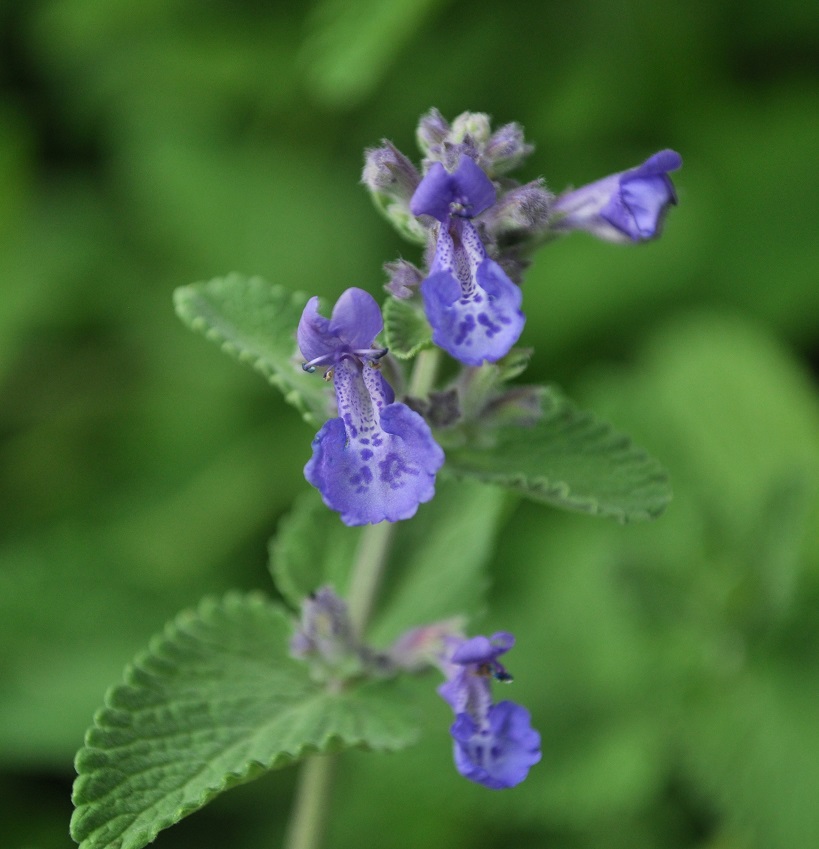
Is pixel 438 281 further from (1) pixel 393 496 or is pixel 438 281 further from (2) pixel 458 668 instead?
(2) pixel 458 668

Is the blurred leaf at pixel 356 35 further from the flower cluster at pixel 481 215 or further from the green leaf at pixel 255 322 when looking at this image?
the flower cluster at pixel 481 215

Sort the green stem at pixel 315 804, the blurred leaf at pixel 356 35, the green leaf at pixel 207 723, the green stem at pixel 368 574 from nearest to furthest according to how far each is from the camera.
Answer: the green leaf at pixel 207 723, the green stem at pixel 368 574, the green stem at pixel 315 804, the blurred leaf at pixel 356 35

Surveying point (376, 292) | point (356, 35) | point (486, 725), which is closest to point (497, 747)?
point (486, 725)

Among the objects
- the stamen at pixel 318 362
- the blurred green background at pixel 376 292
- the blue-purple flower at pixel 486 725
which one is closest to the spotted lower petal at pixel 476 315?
the stamen at pixel 318 362

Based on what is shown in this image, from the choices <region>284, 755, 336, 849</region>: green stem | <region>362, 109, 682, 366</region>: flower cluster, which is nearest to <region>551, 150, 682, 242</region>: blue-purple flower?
<region>362, 109, 682, 366</region>: flower cluster

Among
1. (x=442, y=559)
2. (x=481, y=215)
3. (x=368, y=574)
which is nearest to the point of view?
(x=481, y=215)

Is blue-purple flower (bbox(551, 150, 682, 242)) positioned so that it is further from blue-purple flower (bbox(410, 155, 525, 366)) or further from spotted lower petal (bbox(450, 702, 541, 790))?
spotted lower petal (bbox(450, 702, 541, 790))
